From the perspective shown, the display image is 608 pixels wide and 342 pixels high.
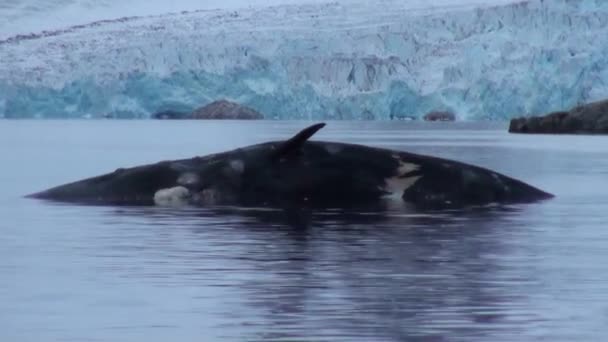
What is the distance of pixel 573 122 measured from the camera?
158 feet

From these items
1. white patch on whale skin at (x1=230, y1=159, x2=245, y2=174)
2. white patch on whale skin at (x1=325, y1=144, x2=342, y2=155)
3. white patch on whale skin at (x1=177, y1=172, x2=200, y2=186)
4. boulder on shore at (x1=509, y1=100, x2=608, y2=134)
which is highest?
white patch on whale skin at (x1=325, y1=144, x2=342, y2=155)

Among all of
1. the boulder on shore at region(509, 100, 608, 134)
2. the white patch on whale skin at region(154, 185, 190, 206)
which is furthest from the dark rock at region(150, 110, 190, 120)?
the white patch on whale skin at region(154, 185, 190, 206)

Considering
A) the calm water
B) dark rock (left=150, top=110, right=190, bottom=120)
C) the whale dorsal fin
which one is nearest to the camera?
the calm water

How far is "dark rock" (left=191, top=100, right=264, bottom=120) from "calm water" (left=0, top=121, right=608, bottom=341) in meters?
49.4

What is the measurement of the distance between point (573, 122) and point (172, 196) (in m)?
36.5

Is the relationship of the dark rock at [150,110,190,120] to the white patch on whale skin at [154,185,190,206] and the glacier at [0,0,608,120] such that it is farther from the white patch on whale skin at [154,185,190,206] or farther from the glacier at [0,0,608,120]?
the white patch on whale skin at [154,185,190,206]

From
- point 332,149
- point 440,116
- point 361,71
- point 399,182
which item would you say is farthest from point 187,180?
point 440,116

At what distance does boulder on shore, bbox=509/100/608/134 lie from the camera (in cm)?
4765

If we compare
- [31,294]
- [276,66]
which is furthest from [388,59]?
[31,294]

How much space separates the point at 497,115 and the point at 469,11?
20.6 feet

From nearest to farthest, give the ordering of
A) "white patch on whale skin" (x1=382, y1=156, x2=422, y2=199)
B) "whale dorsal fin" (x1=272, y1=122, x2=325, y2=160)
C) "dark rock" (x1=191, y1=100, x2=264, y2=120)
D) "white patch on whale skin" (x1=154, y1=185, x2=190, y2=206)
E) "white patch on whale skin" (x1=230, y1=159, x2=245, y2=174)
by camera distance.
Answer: "whale dorsal fin" (x1=272, y1=122, x2=325, y2=160) → "white patch on whale skin" (x1=230, y1=159, x2=245, y2=174) → "white patch on whale skin" (x1=382, y1=156, x2=422, y2=199) → "white patch on whale skin" (x1=154, y1=185, x2=190, y2=206) → "dark rock" (x1=191, y1=100, x2=264, y2=120)

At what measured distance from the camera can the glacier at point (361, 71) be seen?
167ft

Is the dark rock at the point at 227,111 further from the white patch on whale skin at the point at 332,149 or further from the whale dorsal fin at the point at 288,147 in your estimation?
the whale dorsal fin at the point at 288,147

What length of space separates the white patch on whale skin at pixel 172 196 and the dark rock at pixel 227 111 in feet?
159
